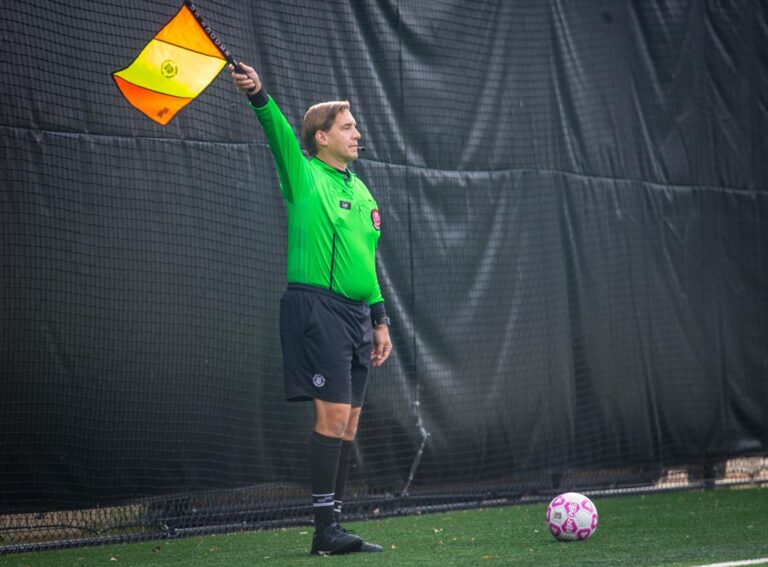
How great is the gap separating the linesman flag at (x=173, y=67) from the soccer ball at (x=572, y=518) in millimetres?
2329

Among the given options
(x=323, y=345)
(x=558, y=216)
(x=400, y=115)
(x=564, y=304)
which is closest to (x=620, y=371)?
(x=564, y=304)

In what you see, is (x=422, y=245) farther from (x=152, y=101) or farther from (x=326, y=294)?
(x=152, y=101)

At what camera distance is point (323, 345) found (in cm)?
492

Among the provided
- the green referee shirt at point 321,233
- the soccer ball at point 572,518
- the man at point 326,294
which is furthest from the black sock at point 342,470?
the soccer ball at point 572,518

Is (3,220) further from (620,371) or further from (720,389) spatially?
(720,389)

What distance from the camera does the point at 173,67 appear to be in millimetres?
4707

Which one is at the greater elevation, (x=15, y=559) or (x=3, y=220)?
(x=3, y=220)

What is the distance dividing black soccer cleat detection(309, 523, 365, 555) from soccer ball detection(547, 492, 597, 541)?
34.8 inches

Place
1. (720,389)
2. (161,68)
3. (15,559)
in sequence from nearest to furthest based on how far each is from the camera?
(161,68) → (15,559) → (720,389)

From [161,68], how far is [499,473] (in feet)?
12.1

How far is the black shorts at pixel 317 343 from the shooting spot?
16.1ft

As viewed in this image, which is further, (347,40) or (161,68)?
(347,40)

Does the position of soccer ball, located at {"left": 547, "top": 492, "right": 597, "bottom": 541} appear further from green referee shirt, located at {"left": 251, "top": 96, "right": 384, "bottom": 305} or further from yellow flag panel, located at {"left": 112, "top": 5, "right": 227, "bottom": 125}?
yellow flag panel, located at {"left": 112, "top": 5, "right": 227, "bottom": 125}

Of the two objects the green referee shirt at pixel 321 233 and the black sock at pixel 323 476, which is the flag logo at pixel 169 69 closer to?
the green referee shirt at pixel 321 233
